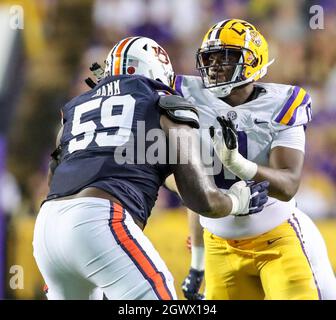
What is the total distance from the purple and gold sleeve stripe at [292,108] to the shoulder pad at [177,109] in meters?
0.65

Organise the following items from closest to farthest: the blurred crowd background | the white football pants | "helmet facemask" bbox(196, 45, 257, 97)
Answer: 1. the white football pants
2. "helmet facemask" bbox(196, 45, 257, 97)
3. the blurred crowd background

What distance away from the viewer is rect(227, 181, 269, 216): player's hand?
8.91ft

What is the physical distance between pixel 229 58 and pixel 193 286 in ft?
3.47

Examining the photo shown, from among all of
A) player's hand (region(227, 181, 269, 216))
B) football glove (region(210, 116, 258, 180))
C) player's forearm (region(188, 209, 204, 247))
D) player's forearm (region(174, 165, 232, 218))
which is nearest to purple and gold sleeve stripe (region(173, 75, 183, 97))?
football glove (region(210, 116, 258, 180))

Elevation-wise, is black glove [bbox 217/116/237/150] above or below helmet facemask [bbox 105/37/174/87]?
below

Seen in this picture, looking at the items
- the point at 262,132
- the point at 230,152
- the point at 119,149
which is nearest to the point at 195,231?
the point at 262,132

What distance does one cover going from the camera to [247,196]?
2.74 metres

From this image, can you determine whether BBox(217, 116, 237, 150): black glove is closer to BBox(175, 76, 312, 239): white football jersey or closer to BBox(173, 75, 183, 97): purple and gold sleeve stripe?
BBox(175, 76, 312, 239): white football jersey

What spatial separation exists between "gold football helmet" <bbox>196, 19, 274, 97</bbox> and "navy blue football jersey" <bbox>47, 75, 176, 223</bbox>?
0.62 metres

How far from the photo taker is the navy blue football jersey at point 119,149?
8.26 ft

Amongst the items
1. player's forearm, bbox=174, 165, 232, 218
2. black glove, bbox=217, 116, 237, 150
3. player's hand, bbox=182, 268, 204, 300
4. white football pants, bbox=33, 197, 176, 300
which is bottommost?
player's hand, bbox=182, 268, 204, 300

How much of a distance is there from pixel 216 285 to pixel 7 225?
2.11m

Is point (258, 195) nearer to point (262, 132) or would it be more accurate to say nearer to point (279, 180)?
point (279, 180)

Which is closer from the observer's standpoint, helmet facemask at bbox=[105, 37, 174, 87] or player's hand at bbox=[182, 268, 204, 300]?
helmet facemask at bbox=[105, 37, 174, 87]
